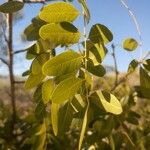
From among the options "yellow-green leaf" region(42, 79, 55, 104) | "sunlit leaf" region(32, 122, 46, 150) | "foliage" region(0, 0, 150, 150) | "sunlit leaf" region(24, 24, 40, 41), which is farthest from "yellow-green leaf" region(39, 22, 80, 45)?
"sunlit leaf" region(32, 122, 46, 150)

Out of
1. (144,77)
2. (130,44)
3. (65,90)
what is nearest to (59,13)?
(65,90)

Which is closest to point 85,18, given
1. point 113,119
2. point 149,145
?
point 113,119

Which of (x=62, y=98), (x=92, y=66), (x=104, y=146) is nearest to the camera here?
(x=62, y=98)

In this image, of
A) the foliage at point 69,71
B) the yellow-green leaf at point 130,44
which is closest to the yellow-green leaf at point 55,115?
the foliage at point 69,71

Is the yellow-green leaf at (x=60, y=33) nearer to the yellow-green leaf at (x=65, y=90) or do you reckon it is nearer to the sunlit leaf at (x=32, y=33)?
the yellow-green leaf at (x=65, y=90)

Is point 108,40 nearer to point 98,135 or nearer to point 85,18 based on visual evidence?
point 85,18
